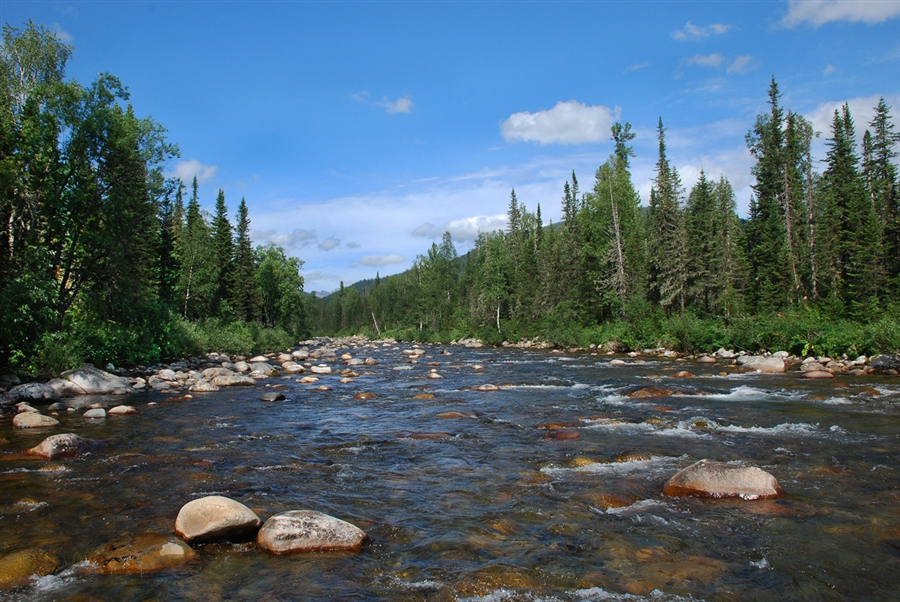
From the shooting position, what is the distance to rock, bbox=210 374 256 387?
20.4m

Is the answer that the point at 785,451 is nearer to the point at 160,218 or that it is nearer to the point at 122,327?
the point at 122,327

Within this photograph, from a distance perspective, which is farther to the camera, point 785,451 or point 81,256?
point 81,256

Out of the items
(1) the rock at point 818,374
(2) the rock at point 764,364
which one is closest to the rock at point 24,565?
(1) the rock at point 818,374

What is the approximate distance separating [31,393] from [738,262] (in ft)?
146

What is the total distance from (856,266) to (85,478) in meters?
40.6

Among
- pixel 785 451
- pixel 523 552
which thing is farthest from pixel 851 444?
pixel 523 552

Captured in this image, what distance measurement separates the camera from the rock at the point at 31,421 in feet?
38.4

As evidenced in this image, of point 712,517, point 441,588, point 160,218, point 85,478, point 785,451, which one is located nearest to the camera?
point 441,588

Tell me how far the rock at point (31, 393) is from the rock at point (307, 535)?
1439 centimetres

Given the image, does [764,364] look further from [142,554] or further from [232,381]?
[142,554]

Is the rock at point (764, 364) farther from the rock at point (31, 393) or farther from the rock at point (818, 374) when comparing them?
the rock at point (31, 393)

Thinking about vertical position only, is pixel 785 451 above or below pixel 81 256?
below

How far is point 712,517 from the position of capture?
625cm

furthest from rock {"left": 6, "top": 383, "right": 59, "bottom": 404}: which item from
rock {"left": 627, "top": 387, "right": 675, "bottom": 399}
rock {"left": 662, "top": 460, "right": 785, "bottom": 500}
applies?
rock {"left": 627, "top": 387, "right": 675, "bottom": 399}
